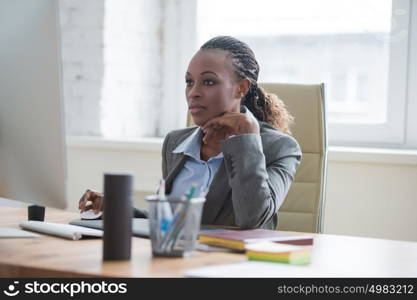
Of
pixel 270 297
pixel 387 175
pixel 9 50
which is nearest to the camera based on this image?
pixel 270 297

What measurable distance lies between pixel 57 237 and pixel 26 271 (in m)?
0.33

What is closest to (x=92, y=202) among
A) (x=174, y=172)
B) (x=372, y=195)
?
(x=174, y=172)

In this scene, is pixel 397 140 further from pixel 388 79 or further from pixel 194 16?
pixel 194 16

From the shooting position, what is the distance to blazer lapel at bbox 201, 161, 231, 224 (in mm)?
1781

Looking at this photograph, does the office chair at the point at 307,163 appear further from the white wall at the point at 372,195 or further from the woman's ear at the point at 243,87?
the white wall at the point at 372,195

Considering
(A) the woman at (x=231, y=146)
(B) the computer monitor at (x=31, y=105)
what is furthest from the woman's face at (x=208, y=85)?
(B) the computer monitor at (x=31, y=105)

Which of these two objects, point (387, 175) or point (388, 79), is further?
point (388, 79)

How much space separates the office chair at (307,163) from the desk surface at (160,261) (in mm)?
598

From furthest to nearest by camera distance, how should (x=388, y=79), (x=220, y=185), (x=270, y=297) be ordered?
(x=388, y=79), (x=220, y=185), (x=270, y=297)

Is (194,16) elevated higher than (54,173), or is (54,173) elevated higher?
(194,16)

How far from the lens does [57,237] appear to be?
1.45 meters


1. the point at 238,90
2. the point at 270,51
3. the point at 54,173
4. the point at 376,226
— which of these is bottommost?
the point at 376,226

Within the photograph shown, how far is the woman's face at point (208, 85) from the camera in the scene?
192 centimetres

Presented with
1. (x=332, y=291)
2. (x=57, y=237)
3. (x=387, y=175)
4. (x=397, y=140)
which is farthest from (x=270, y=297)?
(x=397, y=140)
